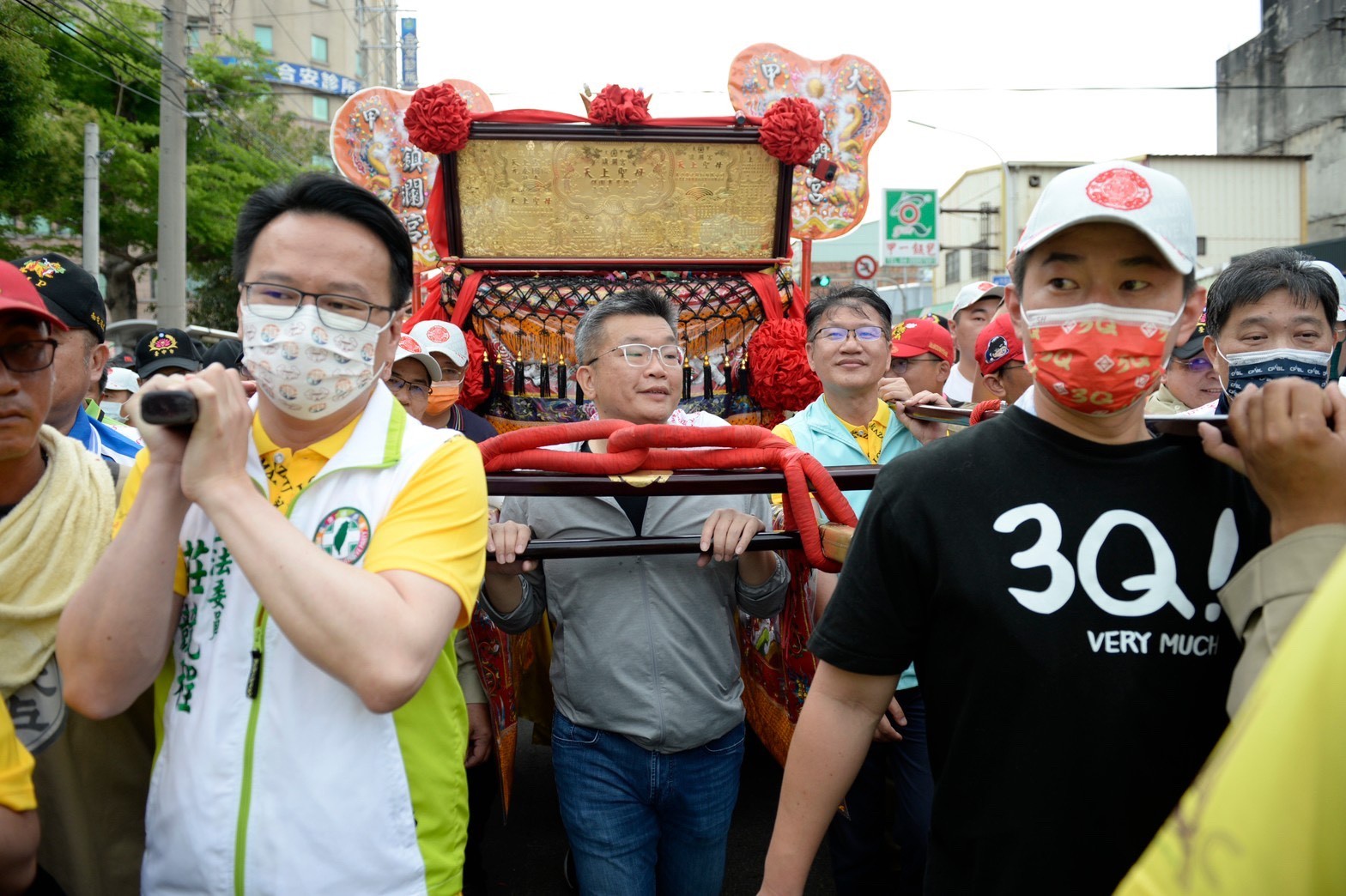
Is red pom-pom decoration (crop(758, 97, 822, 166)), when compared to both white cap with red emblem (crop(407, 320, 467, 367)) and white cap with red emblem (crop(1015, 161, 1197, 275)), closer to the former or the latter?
white cap with red emblem (crop(407, 320, 467, 367))

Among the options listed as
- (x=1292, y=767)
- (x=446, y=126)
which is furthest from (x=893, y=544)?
(x=446, y=126)

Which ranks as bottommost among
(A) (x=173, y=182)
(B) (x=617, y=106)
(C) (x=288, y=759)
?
(C) (x=288, y=759)

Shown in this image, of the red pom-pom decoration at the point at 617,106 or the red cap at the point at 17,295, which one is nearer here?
the red cap at the point at 17,295

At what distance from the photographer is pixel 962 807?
4.92 feet

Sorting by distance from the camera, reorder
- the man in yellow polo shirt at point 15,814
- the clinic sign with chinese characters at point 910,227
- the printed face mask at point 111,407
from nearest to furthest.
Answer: the man in yellow polo shirt at point 15,814 → the printed face mask at point 111,407 → the clinic sign with chinese characters at point 910,227

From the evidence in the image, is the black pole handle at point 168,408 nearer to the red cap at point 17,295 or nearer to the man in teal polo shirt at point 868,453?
the red cap at point 17,295

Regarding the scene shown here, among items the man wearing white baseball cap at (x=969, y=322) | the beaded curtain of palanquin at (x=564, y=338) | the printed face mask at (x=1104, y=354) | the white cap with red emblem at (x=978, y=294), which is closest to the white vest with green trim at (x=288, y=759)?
the printed face mask at (x=1104, y=354)

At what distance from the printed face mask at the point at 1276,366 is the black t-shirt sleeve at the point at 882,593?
1243 mm

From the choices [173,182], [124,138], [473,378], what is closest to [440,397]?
[473,378]

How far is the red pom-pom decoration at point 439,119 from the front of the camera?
4.45 m

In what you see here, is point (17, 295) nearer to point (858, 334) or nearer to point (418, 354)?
point (418, 354)

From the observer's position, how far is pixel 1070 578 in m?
1.43

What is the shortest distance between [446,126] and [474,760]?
300 cm

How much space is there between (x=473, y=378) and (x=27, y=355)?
2.94m
